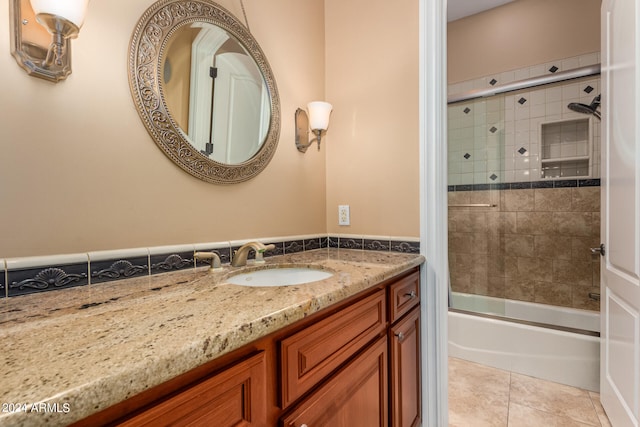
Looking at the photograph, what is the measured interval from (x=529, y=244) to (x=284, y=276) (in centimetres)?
239

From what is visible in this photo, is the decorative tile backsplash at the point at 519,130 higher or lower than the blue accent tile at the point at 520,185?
higher

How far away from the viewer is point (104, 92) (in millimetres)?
888

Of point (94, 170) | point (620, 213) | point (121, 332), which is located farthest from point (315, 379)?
point (620, 213)

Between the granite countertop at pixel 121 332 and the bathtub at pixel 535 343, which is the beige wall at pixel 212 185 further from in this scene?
the bathtub at pixel 535 343

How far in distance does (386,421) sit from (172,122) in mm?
1292

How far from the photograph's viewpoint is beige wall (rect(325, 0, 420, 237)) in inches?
59.4

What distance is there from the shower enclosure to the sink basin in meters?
1.61

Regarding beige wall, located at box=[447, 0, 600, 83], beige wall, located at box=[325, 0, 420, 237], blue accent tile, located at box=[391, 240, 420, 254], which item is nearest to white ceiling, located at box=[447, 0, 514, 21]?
beige wall, located at box=[447, 0, 600, 83]

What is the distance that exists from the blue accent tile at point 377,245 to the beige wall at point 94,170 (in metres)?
0.64

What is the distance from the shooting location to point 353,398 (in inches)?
34.7

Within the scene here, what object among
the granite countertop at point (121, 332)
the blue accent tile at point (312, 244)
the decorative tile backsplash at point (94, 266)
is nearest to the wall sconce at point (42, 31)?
the decorative tile backsplash at point (94, 266)

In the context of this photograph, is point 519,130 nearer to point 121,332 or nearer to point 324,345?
point 324,345

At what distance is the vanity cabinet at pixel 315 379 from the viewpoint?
446 mm

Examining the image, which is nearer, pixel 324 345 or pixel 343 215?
pixel 324 345
